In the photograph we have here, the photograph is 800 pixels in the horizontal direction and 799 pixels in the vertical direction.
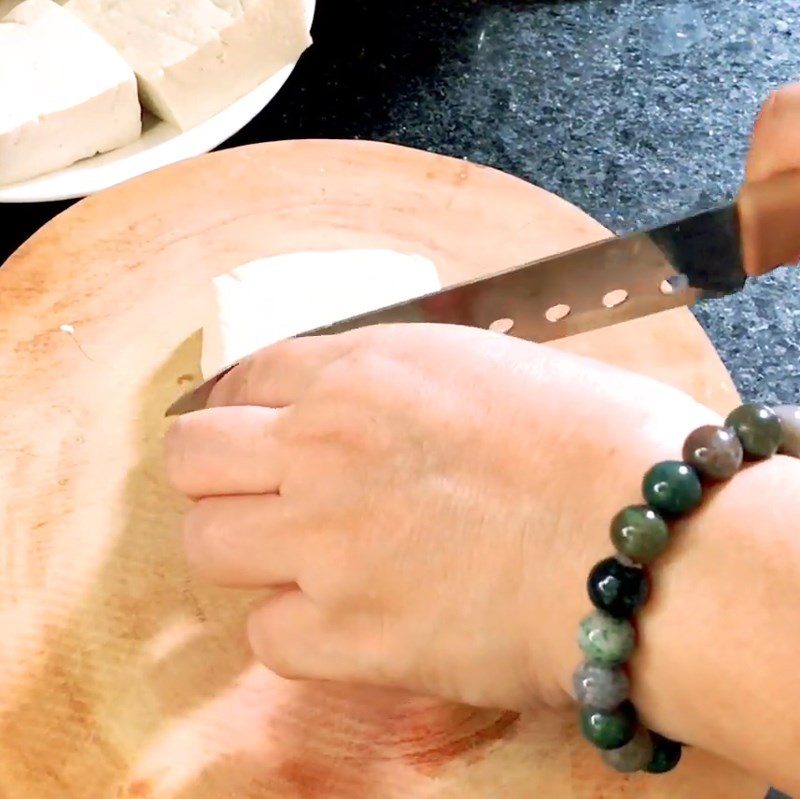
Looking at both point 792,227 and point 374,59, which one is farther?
point 374,59

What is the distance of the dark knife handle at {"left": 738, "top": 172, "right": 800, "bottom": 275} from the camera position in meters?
0.51

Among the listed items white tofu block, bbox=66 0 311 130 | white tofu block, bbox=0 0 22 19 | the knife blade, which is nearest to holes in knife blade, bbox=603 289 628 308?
the knife blade

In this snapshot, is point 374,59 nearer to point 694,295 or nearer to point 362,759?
point 694,295

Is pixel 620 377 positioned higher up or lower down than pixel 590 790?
higher up

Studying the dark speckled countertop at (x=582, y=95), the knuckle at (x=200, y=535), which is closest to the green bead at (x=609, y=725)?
the knuckle at (x=200, y=535)

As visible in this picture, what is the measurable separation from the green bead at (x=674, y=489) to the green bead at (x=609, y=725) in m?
0.09

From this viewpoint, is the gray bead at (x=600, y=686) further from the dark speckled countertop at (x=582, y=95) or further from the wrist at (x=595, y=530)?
the dark speckled countertop at (x=582, y=95)

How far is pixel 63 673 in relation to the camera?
54 centimetres

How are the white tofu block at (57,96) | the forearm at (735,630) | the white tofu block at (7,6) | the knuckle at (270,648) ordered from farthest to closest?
the white tofu block at (7,6)
the white tofu block at (57,96)
the knuckle at (270,648)
the forearm at (735,630)

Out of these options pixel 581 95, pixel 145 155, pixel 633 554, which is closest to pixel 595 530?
pixel 633 554

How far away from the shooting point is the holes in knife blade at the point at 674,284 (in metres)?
0.58

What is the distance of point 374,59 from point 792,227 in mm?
668

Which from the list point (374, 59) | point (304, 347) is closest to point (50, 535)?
Result: point (304, 347)

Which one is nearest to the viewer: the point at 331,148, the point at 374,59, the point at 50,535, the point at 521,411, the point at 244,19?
the point at 521,411
